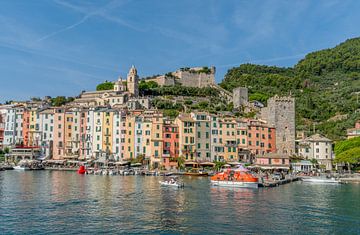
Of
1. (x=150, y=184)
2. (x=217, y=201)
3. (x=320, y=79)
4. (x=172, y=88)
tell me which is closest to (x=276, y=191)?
(x=217, y=201)

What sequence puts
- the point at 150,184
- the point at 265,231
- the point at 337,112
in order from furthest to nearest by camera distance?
the point at 337,112, the point at 150,184, the point at 265,231

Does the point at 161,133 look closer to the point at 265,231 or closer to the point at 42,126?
the point at 42,126

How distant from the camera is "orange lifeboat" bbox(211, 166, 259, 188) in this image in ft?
175

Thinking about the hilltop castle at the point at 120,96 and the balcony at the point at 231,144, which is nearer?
the balcony at the point at 231,144

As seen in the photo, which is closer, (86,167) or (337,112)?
(86,167)

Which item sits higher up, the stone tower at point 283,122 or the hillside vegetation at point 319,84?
the hillside vegetation at point 319,84

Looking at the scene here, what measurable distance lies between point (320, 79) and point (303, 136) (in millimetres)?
69265

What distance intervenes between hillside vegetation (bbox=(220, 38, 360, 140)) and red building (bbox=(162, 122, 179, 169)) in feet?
108

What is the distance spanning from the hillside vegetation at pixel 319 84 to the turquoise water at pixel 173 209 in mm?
47839

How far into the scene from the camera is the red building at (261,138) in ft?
256

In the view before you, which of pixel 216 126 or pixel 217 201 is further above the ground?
pixel 216 126

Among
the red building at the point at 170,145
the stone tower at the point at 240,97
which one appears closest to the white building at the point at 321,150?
the red building at the point at 170,145

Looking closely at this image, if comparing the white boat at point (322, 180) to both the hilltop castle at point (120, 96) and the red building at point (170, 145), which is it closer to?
the red building at point (170, 145)

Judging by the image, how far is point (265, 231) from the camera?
2873cm
